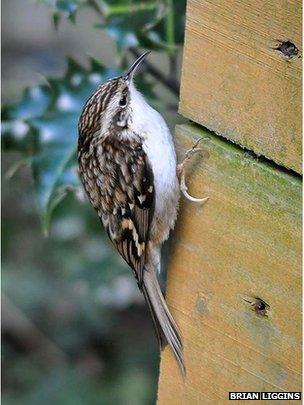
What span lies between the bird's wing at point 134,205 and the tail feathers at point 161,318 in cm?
2

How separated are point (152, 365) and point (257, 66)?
5.49 ft

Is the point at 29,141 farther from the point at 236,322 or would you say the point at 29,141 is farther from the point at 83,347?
the point at 83,347

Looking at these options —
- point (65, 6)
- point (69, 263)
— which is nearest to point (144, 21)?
point (65, 6)

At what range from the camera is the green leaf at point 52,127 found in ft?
8.61

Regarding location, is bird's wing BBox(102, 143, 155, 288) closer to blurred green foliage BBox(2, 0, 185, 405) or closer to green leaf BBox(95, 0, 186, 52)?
blurred green foliage BBox(2, 0, 185, 405)

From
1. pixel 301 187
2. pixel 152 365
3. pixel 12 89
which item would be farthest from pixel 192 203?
pixel 12 89

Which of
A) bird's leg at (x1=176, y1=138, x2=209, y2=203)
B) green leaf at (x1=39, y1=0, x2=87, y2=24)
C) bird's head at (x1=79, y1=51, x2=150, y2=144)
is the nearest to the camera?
bird's leg at (x1=176, y1=138, x2=209, y2=203)

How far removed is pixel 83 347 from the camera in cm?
378

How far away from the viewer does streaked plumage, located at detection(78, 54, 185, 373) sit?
227 cm

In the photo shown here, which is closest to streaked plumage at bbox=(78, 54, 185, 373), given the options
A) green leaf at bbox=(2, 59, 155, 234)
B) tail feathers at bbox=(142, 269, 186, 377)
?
tail feathers at bbox=(142, 269, 186, 377)

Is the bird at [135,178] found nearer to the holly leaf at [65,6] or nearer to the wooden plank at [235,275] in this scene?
the wooden plank at [235,275]

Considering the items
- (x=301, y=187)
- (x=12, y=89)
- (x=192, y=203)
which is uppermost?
(x=301, y=187)

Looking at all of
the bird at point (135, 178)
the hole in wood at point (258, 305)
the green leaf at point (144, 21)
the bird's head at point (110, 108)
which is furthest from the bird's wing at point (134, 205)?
the green leaf at point (144, 21)

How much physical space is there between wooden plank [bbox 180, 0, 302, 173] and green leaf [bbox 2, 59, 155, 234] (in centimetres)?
54
